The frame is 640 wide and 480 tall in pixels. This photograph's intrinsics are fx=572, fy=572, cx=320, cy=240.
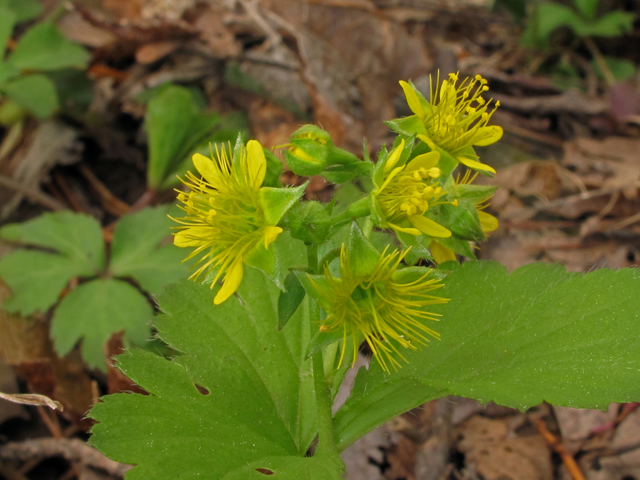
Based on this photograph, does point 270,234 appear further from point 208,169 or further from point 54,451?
point 54,451

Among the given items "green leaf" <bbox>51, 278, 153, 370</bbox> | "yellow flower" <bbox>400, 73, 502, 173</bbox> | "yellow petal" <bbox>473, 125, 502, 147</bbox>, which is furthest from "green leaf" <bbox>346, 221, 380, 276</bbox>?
"green leaf" <bbox>51, 278, 153, 370</bbox>

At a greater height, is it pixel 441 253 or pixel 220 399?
pixel 441 253

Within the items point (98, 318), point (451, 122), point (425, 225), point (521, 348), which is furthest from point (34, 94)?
point (521, 348)

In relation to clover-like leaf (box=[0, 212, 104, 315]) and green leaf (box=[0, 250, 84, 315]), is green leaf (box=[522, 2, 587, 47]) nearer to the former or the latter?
clover-like leaf (box=[0, 212, 104, 315])

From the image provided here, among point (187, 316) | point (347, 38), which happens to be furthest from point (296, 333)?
point (347, 38)

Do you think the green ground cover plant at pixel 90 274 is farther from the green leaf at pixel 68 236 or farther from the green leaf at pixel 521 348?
the green leaf at pixel 521 348

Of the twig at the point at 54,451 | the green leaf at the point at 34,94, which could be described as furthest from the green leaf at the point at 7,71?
the twig at the point at 54,451
